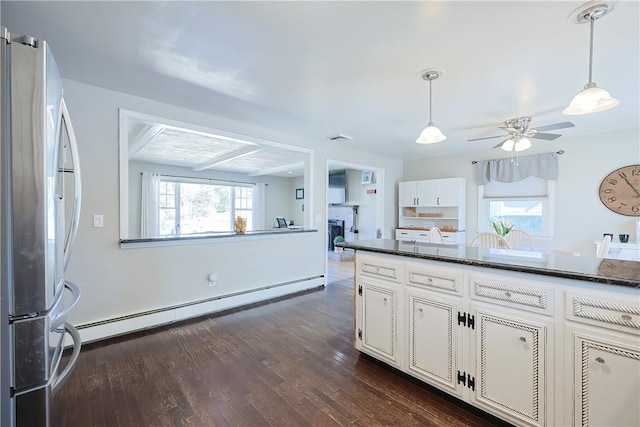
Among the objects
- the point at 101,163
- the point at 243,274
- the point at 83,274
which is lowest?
the point at 243,274

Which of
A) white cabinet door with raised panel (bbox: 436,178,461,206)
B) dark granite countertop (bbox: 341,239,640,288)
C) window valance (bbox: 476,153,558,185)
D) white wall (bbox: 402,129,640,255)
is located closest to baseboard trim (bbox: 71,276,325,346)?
dark granite countertop (bbox: 341,239,640,288)

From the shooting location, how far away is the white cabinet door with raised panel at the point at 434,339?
5.84 ft

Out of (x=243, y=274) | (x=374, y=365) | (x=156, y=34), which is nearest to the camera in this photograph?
(x=156, y=34)

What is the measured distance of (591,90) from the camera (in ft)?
5.52

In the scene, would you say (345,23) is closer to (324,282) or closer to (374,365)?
(374,365)

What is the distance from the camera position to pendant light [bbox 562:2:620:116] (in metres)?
1.59

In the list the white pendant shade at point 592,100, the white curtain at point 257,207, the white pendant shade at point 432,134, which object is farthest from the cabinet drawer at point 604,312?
the white curtain at point 257,207

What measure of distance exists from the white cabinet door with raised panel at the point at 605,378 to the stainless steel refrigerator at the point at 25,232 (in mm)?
2184

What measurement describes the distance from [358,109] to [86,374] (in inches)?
132

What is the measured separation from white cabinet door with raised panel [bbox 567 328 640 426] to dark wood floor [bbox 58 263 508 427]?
562 millimetres

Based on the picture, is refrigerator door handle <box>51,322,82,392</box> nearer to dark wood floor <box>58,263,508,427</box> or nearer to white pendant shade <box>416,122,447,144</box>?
dark wood floor <box>58,263,508,427</box>

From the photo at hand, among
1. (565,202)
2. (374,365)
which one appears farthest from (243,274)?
(565,202)

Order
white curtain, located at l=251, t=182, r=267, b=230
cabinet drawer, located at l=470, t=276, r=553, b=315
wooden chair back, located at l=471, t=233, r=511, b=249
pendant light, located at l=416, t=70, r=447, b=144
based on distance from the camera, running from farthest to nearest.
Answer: white curtain, located at l=251, t=182, r=267, b=230, wooden chair back, located at l=471, t=233, r=511, b=249, pendant light, located at l=416, t=70, r=447, b=144, cabinet drawer, located at l=470, t=276, r=553, b=315

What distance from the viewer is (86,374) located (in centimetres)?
214
